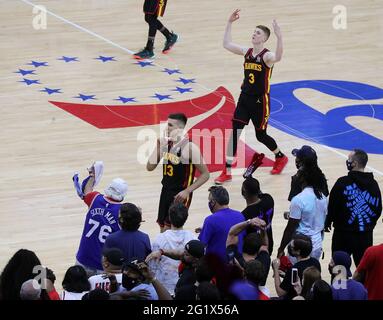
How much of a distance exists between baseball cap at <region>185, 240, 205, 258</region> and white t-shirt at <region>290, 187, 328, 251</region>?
1.62 metres

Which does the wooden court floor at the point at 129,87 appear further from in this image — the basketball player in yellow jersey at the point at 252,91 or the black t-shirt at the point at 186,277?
the black t-shirt at the point at 186,277

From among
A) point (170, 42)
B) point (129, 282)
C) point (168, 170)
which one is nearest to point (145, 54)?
point (170, 42)

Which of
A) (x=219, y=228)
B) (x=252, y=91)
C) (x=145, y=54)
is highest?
(x=219, y=228)

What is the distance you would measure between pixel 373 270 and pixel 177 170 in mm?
2884

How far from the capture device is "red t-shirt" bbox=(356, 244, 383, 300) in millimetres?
9148

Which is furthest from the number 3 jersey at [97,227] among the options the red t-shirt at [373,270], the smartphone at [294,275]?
the red t-shirt at [373,270]

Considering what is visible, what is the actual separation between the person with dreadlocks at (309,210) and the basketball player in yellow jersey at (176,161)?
1.38 m

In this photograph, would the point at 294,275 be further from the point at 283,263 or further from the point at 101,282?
the point at 101,282

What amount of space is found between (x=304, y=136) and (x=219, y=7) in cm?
719

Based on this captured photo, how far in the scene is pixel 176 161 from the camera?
11.4 metres

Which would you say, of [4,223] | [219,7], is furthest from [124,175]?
[219,7]

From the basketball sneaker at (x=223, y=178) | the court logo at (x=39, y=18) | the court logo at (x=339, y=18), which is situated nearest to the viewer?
the basketball sneaker at (x=223, y=178)

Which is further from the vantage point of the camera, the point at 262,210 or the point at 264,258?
the point at 262,210

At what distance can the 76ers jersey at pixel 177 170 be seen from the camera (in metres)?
11.4
